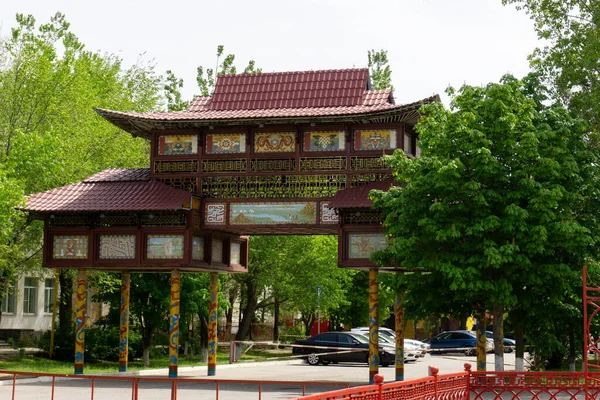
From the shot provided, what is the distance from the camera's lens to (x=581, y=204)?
27859mm

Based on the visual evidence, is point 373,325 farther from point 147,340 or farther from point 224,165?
point 147,340

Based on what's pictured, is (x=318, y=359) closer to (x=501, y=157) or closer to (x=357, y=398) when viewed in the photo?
(x=501, y=157)

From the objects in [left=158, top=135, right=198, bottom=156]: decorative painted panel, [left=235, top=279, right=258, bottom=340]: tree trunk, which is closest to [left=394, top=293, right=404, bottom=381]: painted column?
[left=158, top=135, right=198, bottom=156]: decorative painted panel

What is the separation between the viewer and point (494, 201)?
2609cm

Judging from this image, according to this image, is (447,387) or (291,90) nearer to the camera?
(447,387)

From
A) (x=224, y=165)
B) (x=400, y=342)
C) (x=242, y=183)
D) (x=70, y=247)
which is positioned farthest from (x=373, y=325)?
(x=70, y=247)

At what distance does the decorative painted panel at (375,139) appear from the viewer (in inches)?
1167

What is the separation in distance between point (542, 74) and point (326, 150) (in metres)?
7.34

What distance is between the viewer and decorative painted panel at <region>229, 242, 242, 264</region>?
113ft

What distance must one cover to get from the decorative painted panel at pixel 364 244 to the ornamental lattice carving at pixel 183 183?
18.1ft

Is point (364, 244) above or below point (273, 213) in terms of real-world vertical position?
below

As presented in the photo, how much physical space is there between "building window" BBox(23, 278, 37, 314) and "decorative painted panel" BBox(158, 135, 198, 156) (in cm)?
→ 2268

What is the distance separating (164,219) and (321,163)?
5.44m

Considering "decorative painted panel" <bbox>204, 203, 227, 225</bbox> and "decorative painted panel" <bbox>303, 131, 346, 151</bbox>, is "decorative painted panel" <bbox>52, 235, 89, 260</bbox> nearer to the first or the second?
"decorative painted panel" <bbox>204, 203, 227, 225</bbox>
